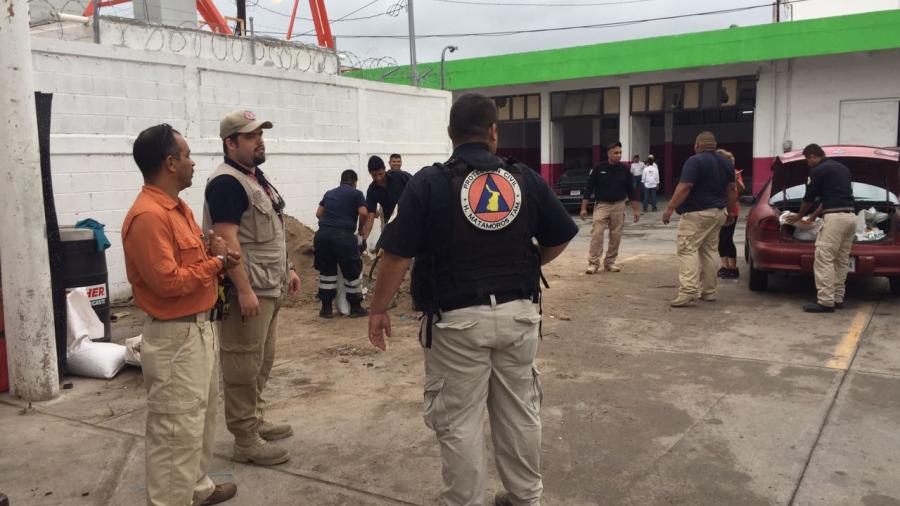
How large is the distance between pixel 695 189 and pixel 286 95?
249 inches

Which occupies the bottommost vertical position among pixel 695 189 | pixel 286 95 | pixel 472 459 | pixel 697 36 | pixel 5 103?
pixel 472 459

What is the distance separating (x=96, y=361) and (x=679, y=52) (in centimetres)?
2067

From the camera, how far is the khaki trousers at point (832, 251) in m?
7.13

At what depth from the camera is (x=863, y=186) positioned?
823 centimetres

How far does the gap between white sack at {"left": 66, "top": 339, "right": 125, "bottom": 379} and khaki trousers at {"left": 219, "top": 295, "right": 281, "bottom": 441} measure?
2210mm

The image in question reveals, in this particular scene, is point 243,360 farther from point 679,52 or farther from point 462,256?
point 679,52

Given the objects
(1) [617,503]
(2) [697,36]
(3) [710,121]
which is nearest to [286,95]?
(1) [617,503]

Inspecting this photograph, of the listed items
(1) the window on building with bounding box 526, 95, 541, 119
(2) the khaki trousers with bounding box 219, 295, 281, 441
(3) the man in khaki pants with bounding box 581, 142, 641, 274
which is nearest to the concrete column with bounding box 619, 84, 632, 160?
(1) the window on building with bounding box 526, 95, 541, 119

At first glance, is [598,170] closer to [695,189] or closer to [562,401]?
[695,189]

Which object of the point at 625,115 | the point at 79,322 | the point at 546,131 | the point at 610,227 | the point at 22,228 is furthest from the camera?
the point at 546,131

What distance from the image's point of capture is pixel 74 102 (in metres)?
8.07

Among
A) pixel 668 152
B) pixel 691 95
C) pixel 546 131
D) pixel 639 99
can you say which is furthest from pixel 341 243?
pixel 668 152

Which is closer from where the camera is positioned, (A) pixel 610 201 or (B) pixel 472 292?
(B) pixel 472 292

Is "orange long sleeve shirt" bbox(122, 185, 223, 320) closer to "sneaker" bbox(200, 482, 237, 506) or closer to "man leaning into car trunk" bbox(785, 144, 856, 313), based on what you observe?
"sneaker" bbox(200, 482, 237, 506)
